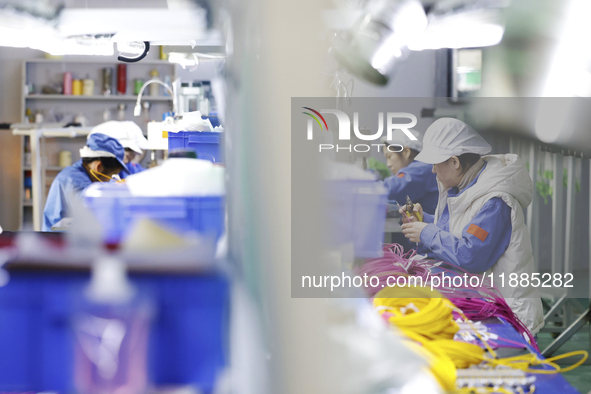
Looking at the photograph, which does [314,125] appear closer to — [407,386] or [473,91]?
[407,386]

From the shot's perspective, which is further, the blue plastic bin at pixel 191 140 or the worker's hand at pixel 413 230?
the worker's hand at pixel 413 230

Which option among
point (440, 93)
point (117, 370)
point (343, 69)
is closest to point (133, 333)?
point (117, 370)

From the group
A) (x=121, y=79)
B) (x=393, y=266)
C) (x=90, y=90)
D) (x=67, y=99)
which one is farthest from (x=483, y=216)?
(x=67, y=99)

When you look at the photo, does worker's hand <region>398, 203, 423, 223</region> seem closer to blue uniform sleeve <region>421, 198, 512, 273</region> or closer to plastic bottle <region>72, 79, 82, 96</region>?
blue uniform sleeve <region>421, 198, 512, 273</region>

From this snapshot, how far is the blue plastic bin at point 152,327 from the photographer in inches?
11.6

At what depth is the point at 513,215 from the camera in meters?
1.41

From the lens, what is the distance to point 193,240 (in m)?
0.32

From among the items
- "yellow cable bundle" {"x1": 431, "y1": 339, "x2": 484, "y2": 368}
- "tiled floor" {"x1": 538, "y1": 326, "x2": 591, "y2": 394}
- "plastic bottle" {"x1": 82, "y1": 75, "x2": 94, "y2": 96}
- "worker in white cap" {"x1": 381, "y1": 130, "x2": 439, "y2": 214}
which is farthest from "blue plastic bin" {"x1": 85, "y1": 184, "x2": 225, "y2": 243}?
"plastic bottle" {"x1": 82, "y1": 75, "x2": 94, "y2": 96}

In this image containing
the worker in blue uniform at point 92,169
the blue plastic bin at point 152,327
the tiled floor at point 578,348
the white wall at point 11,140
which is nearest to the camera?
the blue plastic bin at point 152,327

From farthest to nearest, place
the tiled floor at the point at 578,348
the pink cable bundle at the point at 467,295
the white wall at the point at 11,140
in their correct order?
1. the white wall at the point at 11,140
2. the tiled floor at the point at 578,348
3. the pink cable bundle at the point at 467,295

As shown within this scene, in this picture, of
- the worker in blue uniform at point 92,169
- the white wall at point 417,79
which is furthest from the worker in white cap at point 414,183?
the white wall at point 417,79

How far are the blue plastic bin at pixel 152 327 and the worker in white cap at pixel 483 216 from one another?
1.21 metres

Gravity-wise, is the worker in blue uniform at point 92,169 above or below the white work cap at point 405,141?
below

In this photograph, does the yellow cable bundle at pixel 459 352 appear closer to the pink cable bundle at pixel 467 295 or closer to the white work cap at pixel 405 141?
the pink cable bundle at pixel 467 295
